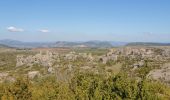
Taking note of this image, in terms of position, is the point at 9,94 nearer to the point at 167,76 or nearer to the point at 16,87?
the point at 16,87

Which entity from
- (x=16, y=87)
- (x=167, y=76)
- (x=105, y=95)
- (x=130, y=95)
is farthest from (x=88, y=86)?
(x=167, y=76)

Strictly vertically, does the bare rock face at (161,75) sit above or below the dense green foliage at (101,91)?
below

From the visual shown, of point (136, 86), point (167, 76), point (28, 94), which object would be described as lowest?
point (167, 76)

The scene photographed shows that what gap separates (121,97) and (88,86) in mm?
6226

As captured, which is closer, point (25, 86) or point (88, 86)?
point (88, 86)

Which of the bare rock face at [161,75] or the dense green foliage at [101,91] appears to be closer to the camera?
the dense green foliage at [101,91]

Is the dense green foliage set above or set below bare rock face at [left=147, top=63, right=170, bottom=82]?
above

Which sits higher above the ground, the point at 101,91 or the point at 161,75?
the point at 101,91

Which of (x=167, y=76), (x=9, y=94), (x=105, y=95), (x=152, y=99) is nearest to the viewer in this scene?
(x=152, y=99)

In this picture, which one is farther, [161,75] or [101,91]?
[161,75]

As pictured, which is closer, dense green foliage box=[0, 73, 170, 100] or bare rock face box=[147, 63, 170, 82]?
dense green foliage box=[0, 73, 170, 100]

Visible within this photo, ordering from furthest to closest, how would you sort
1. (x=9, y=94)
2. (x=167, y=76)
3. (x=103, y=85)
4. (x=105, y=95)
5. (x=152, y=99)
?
(x=167, y=76), (x=9, y=94), (x=103, y=85), (x=105, y=95), (x=152, y=99)

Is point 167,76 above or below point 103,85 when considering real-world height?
below

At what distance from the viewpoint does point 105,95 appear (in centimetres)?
3591
